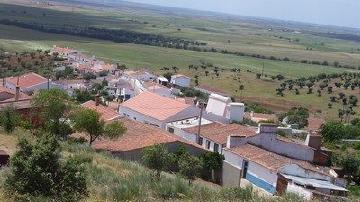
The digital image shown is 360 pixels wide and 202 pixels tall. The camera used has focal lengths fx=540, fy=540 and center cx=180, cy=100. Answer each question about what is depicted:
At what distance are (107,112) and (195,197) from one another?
33741 mm

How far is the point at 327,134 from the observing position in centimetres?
5112

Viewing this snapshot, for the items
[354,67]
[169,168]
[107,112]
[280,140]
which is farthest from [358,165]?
[354,67]

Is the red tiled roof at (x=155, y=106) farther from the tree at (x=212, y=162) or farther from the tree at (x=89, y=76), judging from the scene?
the tree at (x=89, y=76)

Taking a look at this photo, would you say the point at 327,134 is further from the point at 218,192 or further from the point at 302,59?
the point at 302,59

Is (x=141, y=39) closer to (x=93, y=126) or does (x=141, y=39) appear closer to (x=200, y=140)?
(x=200, y=140)

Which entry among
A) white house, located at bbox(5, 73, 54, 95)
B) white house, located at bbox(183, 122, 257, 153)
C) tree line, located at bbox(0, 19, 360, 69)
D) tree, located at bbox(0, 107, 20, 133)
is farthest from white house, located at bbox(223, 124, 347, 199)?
tree line, located at bbox(0, 19, 360, 69)

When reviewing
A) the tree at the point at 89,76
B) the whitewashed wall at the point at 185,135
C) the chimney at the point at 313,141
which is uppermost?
the chimney at the point at 313,141

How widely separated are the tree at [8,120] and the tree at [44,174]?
1922cm

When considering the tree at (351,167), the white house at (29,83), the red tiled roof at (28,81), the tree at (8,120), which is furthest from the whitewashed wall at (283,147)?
the red tiled roof at (28,81)

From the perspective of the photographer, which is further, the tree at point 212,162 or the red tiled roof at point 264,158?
the tree at point 212,162

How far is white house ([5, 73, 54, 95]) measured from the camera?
67.8m

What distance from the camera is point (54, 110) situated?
35.4m

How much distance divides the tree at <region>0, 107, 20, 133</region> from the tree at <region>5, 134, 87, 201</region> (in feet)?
63.0

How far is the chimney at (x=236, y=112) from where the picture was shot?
50.5 metres
